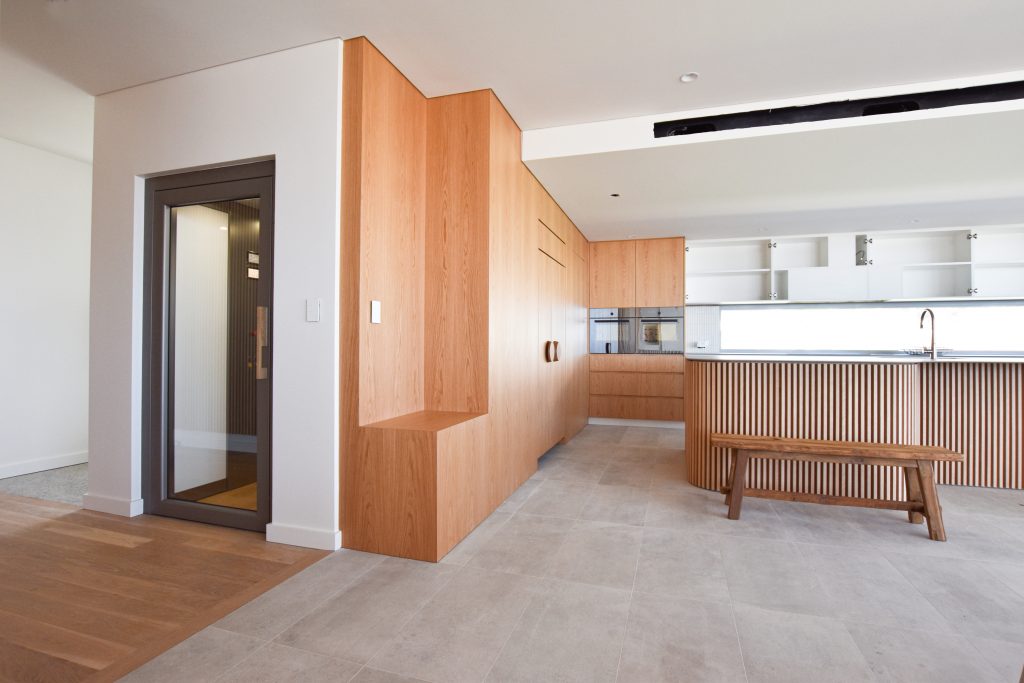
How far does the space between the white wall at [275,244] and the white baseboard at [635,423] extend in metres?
4.83

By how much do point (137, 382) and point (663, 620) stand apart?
330 cm

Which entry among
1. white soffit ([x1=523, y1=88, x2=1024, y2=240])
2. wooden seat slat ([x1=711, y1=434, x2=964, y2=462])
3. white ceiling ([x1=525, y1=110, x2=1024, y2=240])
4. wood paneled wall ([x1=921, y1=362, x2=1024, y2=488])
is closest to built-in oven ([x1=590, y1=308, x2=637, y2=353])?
white ceiling ([x1=525, y1=110, x2=1024, y2=240])

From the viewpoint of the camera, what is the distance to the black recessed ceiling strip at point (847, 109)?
3.10m

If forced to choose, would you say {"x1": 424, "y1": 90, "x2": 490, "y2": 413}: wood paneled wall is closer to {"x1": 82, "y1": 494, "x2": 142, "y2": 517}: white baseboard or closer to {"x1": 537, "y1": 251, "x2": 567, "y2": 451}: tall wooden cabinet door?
{"x1": 537, "y1": 251, "x2": 567, "y2": 451}: tall wooden cabinet door

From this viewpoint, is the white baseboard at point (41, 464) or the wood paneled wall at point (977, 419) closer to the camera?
the wood paneled wall at point (977, 419)

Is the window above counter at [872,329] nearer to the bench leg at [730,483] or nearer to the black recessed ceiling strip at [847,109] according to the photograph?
the bench leg at [730,483]

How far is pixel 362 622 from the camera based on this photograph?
1978mm

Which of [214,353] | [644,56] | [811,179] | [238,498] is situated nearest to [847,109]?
[811,179]

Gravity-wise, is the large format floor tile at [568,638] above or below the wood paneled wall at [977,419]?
below

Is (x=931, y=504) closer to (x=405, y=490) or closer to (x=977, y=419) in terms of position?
(x=977, y=419)

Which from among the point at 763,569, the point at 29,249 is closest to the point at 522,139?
the point at 763,569

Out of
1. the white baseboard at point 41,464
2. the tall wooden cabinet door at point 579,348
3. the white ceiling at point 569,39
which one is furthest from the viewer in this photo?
the tall wooden cabinet door at point 579,348

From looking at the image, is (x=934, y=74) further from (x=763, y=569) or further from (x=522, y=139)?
(x=763, y=569)

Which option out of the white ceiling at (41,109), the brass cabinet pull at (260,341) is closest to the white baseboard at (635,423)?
the brass cabinet pull at (260,341)
